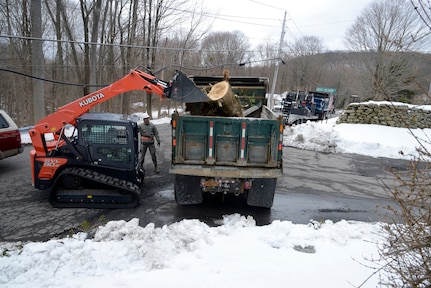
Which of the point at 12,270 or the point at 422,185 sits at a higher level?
the point at 422,185

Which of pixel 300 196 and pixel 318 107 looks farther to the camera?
pixel 318 107

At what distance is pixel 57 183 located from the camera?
598 cm

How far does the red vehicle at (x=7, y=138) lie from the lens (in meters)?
7.96

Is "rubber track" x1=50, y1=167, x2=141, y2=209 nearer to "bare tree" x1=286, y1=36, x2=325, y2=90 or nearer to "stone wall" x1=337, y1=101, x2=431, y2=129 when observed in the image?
"stone wall" x1=337, y1=101, x2=431, y2=129

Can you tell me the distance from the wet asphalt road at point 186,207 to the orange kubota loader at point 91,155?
12.4 inches

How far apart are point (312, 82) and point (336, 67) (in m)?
12.2

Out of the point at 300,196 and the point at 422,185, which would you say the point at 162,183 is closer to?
the point at 300,196

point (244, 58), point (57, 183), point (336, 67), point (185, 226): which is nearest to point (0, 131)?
point (57, 183)

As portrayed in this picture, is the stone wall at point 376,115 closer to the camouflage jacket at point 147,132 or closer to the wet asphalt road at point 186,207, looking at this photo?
the wet asphalt road at point 186,207

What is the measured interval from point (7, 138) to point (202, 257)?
282 inches

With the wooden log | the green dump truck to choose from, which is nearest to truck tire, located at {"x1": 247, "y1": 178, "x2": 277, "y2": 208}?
the green dump truck

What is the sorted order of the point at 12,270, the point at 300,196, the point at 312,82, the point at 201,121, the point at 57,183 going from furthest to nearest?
1. the point at 312,82
2. the point at 300,196
3. the point at 57,183
4. the point at 201,121
5. the point at 12,270

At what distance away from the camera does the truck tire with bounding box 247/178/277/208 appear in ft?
19.3

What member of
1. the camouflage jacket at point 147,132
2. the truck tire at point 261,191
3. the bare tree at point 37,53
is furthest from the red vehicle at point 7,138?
the truck tire at point 261,191
